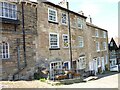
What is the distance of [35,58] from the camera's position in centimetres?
1538

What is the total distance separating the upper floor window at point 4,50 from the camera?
12852 millimetres

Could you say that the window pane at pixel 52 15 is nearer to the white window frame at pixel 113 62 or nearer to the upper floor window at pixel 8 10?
the upper floor window at pixel 8 10

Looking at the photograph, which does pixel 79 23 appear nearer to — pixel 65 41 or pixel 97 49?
pixel 65 41

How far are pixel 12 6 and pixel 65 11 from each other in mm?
8319

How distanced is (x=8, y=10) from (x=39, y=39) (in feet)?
12.8

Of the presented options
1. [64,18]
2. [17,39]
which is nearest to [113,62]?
[64,18]

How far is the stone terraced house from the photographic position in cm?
1319

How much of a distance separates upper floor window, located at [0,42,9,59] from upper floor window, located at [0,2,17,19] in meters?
2.09

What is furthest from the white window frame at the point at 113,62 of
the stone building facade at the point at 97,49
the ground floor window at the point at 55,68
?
the ground floor window at the point at 55,68

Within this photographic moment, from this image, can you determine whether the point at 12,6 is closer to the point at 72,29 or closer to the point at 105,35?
the point at 72,29

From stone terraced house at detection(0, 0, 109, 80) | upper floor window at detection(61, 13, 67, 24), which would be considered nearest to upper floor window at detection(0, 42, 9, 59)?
stone terraced house at detection(0, 0, 109, 80)

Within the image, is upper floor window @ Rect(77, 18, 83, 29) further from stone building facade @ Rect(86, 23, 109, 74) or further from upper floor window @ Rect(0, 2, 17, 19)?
upper floor window @ Rect(0, 2, 17, 19)

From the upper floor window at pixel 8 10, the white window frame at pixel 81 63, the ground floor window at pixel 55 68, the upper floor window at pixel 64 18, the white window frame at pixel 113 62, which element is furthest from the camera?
the white window frame at pixel 113 62

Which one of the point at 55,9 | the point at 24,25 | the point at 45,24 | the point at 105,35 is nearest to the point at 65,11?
the point at 55,9
